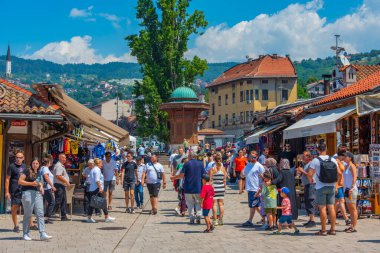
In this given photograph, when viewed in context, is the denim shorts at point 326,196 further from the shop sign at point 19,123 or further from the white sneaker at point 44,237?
the shop sign at point 19,123

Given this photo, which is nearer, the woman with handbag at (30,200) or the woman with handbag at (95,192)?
the woman with handbag at (30,200)

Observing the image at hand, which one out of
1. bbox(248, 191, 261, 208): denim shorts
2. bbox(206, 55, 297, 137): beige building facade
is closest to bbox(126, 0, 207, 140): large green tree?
bbox(206, 55, 297, 137): beige building facade

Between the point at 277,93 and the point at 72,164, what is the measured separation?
63947 mm

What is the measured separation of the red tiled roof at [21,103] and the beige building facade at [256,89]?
2515 inches

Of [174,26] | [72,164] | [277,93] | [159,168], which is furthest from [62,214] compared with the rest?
[277,93]

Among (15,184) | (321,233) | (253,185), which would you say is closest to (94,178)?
(15,184)

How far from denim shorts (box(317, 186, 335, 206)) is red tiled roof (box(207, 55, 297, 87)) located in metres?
A: 70.4

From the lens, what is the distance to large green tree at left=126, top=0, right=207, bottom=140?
50562mm

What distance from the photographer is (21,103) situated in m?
16.7

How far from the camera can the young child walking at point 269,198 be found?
506 inches

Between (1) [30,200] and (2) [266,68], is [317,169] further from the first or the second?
(2) [266,68]

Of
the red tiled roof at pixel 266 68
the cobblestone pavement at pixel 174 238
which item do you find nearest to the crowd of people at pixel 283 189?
the cobblestone pavement at pixel 174 238

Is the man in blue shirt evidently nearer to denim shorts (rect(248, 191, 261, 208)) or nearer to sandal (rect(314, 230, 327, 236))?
denim shorts (rect(248, 191, 261, 208))

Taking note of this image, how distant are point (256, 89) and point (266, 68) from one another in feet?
11.9
